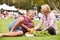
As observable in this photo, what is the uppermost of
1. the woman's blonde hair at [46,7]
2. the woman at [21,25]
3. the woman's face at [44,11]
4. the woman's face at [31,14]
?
the woman's blonde hair at [46,7]

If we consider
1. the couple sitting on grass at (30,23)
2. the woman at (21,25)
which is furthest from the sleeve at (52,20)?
the woman at (21,25)

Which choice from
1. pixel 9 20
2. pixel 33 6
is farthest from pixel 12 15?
pixel 33 6

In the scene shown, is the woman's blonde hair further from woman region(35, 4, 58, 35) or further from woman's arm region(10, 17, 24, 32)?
woman's arm region(10, 17, 24, 32)

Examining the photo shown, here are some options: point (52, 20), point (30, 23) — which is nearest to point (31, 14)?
point (30, 23)

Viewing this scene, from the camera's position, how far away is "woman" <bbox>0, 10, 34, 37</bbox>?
2.41 metres

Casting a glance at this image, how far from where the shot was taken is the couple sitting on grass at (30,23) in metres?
2.41

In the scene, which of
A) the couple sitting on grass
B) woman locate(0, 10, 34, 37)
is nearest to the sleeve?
the couple sitting on grass

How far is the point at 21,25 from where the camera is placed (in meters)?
2.43

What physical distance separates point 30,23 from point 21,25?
84mm

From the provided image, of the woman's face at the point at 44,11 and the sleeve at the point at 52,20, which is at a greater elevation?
the woman's face at the point at 44,11

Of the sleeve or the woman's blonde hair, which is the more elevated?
the woman's blonde hair

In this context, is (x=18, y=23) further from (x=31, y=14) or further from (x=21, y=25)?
(x=31, y=14)

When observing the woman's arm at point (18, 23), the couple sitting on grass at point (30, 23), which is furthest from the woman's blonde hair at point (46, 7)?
the woman's arm at point (18, 23)

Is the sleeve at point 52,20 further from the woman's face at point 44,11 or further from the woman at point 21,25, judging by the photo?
the woman at point 21,25
